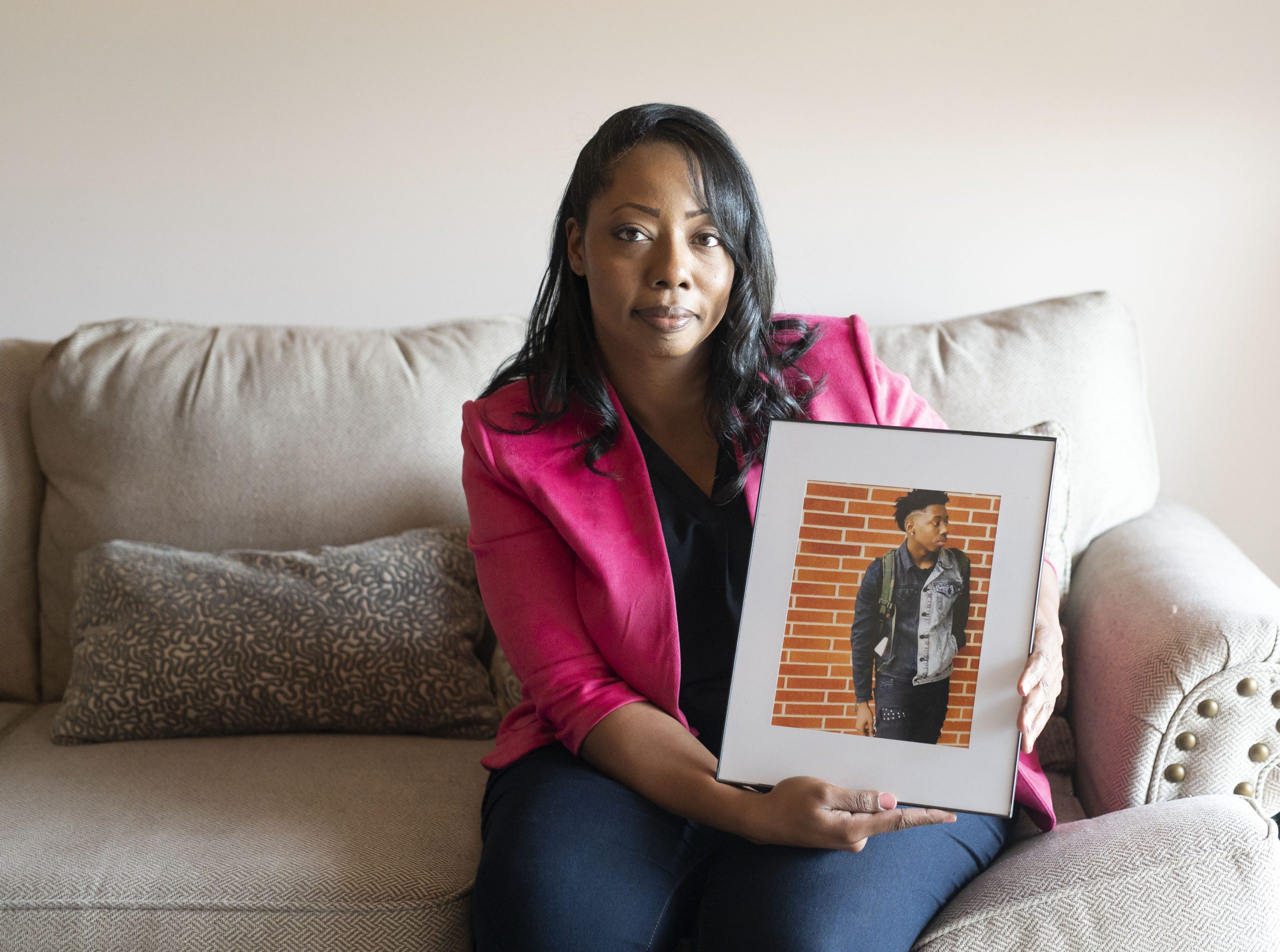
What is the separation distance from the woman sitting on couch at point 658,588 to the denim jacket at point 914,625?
0.09 metres

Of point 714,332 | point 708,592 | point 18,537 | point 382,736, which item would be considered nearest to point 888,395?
point 714,332

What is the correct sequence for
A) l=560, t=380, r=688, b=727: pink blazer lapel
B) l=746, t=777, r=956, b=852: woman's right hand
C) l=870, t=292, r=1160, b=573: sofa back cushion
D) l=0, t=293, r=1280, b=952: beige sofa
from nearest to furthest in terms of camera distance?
l=746, t=777, r=956, b=852: woman's right hand → l=0, t=293, r=1280, b=952: beige sofa → l=560, t=380, r=688, b=727: pink blazer lapel → l=870, t=292, r=1160, b=573: sofa back cushion

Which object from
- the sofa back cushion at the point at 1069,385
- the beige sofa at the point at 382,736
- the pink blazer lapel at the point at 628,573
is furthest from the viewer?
the sofa back cushion at the point at 1069,385

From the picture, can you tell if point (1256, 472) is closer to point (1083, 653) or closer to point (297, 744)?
point (1083, 653)

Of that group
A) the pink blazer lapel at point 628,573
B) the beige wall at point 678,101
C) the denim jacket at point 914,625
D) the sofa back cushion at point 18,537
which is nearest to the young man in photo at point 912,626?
the denim jacket at point 914,625

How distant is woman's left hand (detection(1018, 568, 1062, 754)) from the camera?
95 cm

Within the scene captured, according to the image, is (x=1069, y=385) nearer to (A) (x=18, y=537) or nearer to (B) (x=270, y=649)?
(B) (x=270, y=649)

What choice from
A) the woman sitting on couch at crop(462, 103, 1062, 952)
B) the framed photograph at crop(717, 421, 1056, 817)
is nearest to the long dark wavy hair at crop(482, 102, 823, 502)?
A: the woman sitting on couch at crop(462, 103, 1062, 952)

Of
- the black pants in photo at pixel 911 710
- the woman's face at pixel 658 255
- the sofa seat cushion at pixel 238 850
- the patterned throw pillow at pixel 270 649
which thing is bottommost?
the sofa seat cushion at pixel 238 850

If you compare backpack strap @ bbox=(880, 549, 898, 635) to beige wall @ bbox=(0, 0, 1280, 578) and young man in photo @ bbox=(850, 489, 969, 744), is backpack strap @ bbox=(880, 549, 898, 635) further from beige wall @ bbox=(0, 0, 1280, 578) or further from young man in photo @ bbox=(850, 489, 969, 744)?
beige wall @ bbox=(0, 0, 1280, 578)

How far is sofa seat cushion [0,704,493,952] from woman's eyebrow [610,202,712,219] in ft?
2.51

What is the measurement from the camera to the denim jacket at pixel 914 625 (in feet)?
3.14

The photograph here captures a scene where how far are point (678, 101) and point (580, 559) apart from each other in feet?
3.55

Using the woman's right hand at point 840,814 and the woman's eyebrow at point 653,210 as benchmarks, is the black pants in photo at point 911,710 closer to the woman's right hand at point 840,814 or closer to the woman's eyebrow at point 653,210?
the woman's right hand at point 840,814
